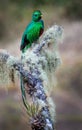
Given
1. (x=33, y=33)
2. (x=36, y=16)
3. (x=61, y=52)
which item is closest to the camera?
(x=33, y=33)

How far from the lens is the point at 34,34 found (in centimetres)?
464

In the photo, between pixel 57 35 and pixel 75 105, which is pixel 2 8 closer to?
pixel 75 105

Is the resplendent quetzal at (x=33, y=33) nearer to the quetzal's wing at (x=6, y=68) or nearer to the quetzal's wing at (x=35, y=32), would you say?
the quetzal's wing at (x=35, y=32)

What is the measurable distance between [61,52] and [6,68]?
777 centimetres

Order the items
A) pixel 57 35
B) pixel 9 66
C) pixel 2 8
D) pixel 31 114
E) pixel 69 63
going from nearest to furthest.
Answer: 1. pixel 31 114
2. pixel 9 66
3. pixel 57 35
4. pixel 69 63
5. pixel 2 8

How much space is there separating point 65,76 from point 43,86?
25.3 feet

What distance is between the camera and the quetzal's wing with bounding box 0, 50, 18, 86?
376cm

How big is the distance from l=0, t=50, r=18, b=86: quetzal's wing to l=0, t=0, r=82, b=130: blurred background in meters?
5.71

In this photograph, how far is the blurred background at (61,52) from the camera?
10757 mm

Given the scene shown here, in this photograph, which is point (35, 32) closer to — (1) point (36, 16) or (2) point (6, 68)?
(1) point (36, 16)

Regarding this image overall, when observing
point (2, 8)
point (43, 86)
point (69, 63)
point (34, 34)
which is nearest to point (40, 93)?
point (43, 86)

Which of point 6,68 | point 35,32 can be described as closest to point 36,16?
point 35,32

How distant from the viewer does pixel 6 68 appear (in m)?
3.82

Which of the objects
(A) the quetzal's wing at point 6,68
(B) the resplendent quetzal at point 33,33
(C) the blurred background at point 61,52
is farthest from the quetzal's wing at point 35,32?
(C) the blurred background at point 61,52
